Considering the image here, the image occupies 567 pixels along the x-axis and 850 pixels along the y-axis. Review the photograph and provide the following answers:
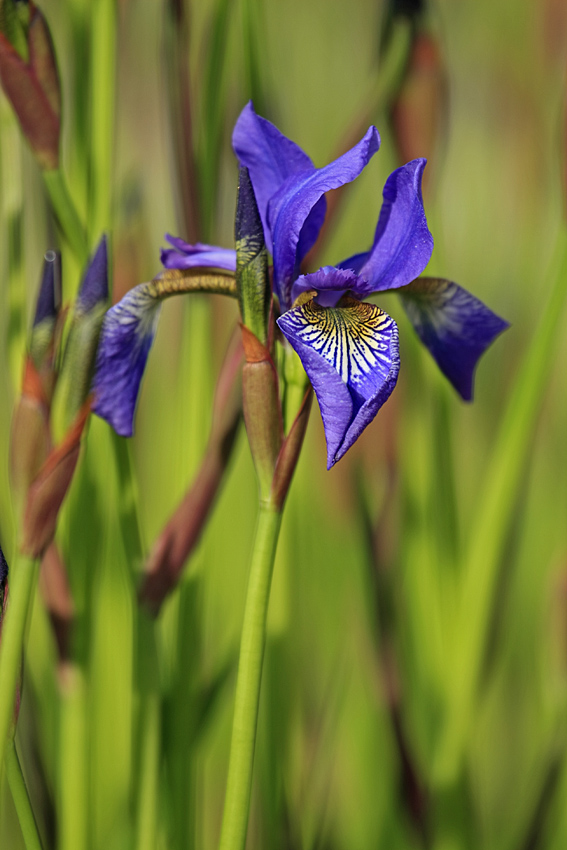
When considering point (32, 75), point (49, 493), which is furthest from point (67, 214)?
point (49, 493)

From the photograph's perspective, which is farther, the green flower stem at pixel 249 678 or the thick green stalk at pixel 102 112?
the thick green stalk at pixel 102 112

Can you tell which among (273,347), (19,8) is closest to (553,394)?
(273,347)

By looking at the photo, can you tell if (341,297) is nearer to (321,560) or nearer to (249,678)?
(249,678)

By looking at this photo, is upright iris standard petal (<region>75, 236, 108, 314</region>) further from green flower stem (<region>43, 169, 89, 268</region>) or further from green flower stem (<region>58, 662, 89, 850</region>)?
green flower stem (<region>58, 662, 89, 850</region>)

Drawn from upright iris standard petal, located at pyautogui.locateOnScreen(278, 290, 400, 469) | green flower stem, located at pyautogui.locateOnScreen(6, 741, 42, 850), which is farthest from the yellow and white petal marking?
green flower stem, located at pyautogui.locateOnScreen(6, 741, 42, 850)

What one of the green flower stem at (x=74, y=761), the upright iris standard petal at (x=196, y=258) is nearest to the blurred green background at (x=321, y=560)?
the green flower stem at (x=74, y=761)

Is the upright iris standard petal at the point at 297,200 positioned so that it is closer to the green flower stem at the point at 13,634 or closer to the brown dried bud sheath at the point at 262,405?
the brown dried bud sheath at the point at 262,405
